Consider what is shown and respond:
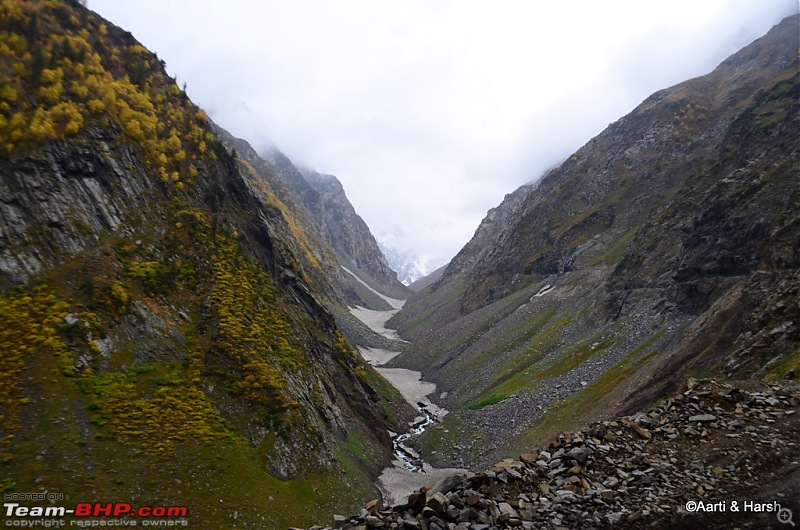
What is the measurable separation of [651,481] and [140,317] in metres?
38.3

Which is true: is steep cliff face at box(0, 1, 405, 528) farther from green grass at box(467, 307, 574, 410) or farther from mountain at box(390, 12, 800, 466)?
mountain at box(390, 12, 800, 466)

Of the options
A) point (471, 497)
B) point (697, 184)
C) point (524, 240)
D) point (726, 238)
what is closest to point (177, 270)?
point (471, 497)

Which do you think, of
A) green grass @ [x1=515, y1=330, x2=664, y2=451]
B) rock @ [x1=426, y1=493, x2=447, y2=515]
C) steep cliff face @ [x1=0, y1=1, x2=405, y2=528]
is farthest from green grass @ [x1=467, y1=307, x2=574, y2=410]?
rock @ [x1=426, y1=493, x2=447, y2=515]

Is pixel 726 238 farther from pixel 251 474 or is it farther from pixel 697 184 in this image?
pixel 251 474

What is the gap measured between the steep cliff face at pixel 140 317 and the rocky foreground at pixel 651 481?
63.4ft

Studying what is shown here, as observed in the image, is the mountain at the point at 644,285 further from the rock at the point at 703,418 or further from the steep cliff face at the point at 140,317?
the steep cliff face at the point at 140,317

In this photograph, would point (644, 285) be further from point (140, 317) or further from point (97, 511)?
point (97, 511)

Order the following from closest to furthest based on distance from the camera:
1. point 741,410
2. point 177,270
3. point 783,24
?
point 741,410 → point 177,270 → point 783,24

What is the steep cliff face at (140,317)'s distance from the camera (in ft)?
86.2

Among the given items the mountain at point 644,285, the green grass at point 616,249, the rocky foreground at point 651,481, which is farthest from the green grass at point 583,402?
the green grass at point 616,249

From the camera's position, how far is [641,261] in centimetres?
7138

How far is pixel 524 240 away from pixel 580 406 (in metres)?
112

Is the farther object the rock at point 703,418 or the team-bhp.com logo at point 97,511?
the team-bhp.com logo at point 97,511

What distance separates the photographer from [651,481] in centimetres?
1443
